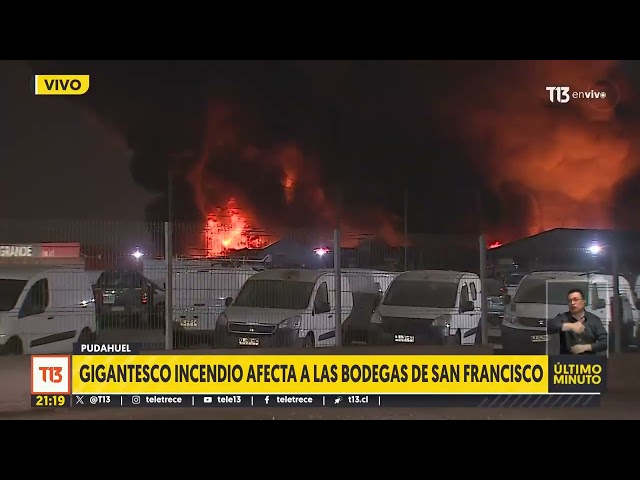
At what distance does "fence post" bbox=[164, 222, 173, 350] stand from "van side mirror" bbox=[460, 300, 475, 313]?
177 cm

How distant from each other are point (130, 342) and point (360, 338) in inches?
55.1

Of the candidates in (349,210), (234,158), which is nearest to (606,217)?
(349,210)

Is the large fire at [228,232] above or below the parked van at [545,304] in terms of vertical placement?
above

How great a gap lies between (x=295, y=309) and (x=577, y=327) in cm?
175

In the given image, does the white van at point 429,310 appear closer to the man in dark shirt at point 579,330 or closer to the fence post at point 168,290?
the man in dark shirt at point 579,330

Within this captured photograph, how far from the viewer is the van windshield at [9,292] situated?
3.38 m

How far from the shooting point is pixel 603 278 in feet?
11.3

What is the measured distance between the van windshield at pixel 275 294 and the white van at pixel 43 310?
93cm

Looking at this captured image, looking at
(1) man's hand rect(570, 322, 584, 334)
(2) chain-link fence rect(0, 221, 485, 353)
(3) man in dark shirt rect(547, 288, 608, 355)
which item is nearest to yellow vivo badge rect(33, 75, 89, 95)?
(2) chain-link fence rect(0, 221, 485, 353)

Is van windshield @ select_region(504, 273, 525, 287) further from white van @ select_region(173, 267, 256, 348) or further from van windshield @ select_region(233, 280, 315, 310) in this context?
white van @ select_region(173, 267, 256, 348)

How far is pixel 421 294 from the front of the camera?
11.2 feet

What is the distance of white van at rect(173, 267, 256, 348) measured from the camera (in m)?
3.37

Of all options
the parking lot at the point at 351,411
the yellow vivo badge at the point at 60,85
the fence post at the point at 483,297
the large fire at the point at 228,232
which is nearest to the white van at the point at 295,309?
the parking lot at the point at 351,411
